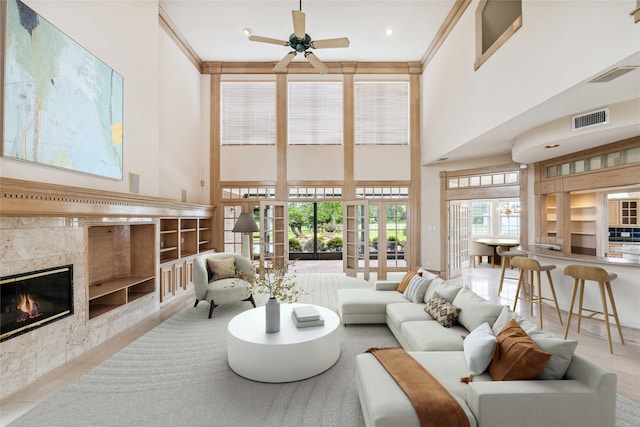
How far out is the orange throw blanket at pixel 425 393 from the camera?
1.56 m

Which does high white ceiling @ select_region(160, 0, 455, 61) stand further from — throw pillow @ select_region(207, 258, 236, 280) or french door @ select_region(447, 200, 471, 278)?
throw pillow @ select_region(207, 258, 236, 280)

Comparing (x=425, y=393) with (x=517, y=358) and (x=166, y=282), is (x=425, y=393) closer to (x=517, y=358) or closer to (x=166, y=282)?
(x=517, y=358)

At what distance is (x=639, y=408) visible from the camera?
85.7 inches

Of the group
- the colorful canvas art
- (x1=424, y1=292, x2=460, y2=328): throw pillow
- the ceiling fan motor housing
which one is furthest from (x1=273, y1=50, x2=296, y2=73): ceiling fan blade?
(x1=424, y1=292, x2=460, y2=328): throw pillow

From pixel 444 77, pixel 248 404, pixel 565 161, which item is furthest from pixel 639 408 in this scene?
pixel 444 77

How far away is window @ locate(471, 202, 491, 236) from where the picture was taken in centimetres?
945

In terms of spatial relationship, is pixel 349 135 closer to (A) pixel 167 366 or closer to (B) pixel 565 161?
(B) pixel 565 161

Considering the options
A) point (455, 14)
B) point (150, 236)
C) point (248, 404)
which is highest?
point (455, 14)

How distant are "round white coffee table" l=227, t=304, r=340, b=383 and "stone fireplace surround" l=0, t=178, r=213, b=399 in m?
1.74

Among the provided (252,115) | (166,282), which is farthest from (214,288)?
(252,115)

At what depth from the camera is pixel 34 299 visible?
8.69ft

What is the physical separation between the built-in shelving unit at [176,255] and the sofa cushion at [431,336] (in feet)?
12.9

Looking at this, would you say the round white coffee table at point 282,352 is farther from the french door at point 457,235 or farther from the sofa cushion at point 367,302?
the french door at point 457,235

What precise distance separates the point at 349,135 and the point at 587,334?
5584mm
